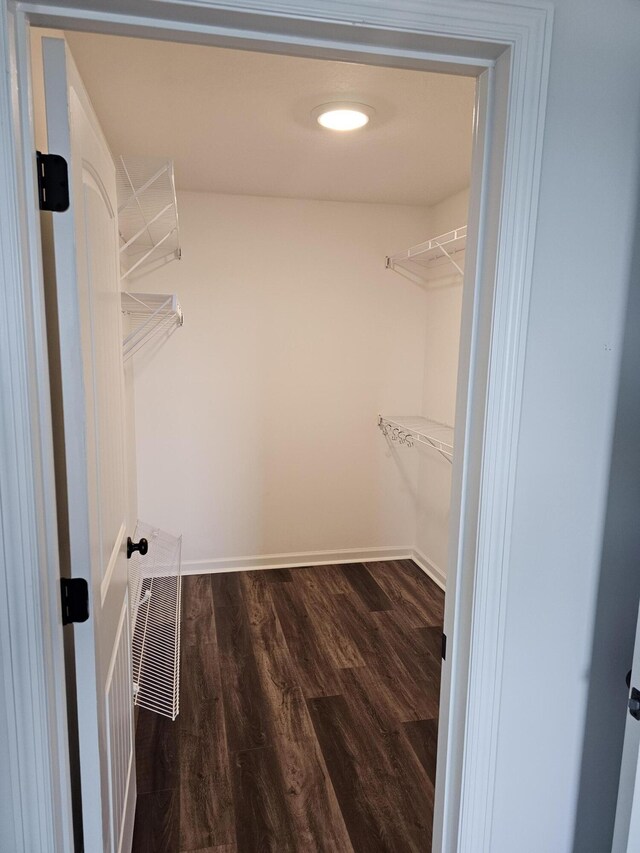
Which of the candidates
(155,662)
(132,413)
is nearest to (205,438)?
(132,413)

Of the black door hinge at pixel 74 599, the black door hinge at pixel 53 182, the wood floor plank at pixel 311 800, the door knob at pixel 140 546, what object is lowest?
the wood floor plank at pixel 311 800

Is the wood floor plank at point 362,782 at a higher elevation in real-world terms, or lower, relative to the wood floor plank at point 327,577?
lower

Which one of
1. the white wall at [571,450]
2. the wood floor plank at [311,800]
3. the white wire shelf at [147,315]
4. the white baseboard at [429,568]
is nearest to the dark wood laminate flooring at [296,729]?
the wood floor plank at [311,800]

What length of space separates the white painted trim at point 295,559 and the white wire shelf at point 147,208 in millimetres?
1927

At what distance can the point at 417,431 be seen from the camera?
3438 millimetres

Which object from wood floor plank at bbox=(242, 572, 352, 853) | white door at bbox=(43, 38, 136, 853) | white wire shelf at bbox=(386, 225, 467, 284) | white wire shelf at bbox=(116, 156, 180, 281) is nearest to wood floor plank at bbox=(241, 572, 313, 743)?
wood floor plank at bbox=(242, 572, 352, 853)

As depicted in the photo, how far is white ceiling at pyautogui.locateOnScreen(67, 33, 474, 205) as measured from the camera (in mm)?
1744

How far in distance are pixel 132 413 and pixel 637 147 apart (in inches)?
118

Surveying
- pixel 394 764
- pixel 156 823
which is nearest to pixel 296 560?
pixel 394 764

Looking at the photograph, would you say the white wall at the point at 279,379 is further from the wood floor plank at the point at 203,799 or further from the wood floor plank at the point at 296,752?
the wood floor plank at the point at 203,799

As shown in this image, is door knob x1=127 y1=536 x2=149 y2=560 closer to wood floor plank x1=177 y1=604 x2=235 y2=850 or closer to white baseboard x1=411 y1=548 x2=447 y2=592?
wood floor plank x1=177 y1=604 x2=235 y2=850

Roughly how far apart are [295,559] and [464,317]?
310 cm

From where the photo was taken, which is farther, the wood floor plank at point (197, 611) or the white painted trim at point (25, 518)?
the wood floor plank at point (197, 611)

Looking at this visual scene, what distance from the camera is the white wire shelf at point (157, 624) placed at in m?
2.42
